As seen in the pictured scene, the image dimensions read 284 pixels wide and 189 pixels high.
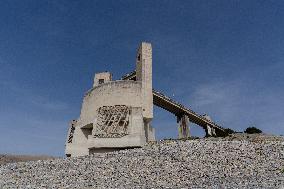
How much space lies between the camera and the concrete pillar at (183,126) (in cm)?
5016

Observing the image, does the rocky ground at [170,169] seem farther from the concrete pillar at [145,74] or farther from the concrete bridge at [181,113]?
the concrete bridge at [181,113]

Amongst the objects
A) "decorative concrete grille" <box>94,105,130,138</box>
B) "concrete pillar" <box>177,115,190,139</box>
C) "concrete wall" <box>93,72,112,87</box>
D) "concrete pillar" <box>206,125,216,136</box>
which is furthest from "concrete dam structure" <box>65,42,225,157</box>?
"concrete pillar" <box>206,125,216,136</box>

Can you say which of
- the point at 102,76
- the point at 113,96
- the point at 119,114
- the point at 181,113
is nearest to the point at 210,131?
the point at 181,113

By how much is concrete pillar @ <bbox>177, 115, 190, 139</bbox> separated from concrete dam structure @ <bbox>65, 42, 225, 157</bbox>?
17.3ft

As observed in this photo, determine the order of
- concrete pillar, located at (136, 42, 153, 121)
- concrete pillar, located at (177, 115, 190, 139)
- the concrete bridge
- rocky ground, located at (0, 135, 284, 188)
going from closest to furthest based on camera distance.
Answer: rocky ground, located at (0, 135, 284, 188)
concrete pillar, located at (136, 42, 153, 121)
the concrete bridge
concrete pillar, located at (177, 115, 190, 139)

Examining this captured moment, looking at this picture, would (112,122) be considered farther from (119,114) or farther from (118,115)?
(119,114)

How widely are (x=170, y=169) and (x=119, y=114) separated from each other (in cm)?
1606

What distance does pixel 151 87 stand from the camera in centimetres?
4147

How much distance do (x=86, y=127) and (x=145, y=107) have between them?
8.69 meters

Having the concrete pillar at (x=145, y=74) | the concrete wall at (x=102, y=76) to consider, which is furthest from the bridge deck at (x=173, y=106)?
the concrete pillar at (x=145, y=74)

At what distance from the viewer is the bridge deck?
152 ft

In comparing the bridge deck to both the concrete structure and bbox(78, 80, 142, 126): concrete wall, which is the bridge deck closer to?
the concrete structure

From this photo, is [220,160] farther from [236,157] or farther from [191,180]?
[191,180]

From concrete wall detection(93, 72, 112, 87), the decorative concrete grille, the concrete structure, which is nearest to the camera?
the concrete structure
